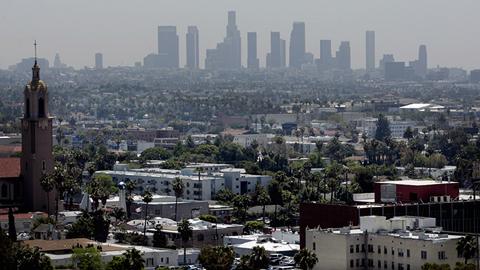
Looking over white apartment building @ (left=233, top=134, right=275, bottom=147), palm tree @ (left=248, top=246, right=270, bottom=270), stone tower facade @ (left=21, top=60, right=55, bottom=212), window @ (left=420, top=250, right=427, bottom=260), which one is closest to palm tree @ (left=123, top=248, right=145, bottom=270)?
palm tree @ (left=248, top=246, right=270, bottom=270)

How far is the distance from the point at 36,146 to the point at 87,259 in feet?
72.6

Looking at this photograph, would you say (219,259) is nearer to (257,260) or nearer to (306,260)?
(257,260)

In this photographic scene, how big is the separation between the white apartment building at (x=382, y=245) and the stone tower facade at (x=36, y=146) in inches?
971

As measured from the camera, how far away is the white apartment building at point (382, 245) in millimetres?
60750

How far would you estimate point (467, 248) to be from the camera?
5978 cm

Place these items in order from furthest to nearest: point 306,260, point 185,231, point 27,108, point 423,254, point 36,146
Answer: point 27,108, point 36,146, point 185,231, point 306,260, point 423,254

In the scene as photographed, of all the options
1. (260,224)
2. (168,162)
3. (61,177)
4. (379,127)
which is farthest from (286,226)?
(379,127)

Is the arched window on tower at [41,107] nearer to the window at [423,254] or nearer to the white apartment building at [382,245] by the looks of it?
the white apartment building at [382,245]

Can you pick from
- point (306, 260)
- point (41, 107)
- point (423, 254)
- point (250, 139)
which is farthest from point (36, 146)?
point (250, 139)

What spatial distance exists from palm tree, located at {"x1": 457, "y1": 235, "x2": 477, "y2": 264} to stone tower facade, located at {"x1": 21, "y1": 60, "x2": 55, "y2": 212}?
30.8 m

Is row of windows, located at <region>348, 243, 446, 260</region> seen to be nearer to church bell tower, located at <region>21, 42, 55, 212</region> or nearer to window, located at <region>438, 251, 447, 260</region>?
window, located at <region>438, 251, 447, 260</region>

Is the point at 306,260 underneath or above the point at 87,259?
above

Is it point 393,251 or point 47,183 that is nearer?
point 393,251

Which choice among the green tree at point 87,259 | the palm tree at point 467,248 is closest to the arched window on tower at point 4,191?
the green tree at point 87,259
